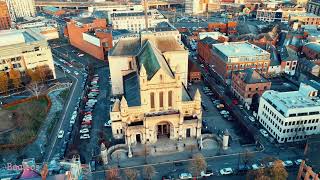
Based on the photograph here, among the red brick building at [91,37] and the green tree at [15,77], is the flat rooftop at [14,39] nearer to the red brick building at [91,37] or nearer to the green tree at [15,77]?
the green tree at [15,77]

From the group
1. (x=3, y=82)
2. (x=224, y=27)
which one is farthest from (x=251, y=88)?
(x=224, y=27)

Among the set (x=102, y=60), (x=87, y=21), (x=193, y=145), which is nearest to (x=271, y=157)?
(x=193, y=145)

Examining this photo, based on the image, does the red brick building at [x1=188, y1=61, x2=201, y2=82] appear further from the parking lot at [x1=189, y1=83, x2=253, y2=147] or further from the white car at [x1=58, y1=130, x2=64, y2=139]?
the white car at [x1=58, y1=130, x2=64, y2=139]

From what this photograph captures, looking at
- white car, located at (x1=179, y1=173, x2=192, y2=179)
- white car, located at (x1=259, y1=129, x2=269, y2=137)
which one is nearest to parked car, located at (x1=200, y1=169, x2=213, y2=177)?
white car, located at (x1=179, y1=173, x2=192, y2=179)

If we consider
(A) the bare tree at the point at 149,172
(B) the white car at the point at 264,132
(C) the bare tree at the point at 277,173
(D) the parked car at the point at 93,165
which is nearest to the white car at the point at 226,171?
(C) the bare tree at the point at 277,173

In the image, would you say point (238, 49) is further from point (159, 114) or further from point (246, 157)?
point (246, 157)

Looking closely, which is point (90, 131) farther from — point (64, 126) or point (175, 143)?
point (175, 143)
